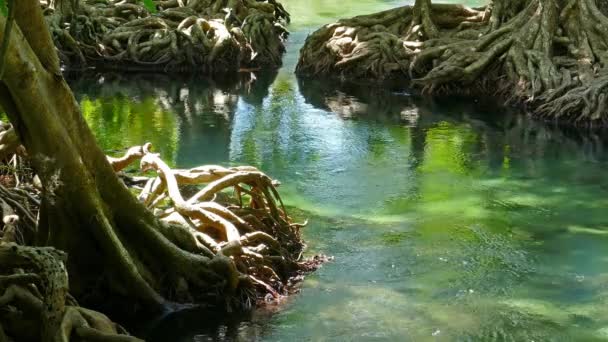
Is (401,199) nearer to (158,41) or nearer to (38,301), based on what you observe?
(38,301)

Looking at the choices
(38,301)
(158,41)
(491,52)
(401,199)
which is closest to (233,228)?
(38,301)

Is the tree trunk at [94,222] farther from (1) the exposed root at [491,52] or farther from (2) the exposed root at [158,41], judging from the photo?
(2) the exposed root at [158,41]

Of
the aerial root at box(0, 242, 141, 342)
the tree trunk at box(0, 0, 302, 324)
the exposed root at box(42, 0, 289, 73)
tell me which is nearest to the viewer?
the aerial root at box(0, 242, 141, 342)

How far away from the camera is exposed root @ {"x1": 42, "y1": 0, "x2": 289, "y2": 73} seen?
1897cm

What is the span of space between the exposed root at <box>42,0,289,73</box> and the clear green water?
0.75 metres

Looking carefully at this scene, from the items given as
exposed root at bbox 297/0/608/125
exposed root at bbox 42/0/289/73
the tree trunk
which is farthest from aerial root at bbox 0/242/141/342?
exposed root at bbox 42/0/289/73

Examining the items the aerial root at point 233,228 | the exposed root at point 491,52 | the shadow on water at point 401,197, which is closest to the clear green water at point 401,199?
the shadow on water at point 401,197

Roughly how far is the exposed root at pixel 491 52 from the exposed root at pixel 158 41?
1.31 metres

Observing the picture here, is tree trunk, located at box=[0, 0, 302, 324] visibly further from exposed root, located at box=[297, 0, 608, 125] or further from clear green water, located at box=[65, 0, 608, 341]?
exposed root, located at box=[297, 0, 608, 125]

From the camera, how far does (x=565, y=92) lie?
14.8 metres

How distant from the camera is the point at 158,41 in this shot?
1892 centimetres

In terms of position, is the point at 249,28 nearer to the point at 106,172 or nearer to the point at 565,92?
the point at 565,92

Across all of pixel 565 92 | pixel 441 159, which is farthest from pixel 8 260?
pixel 565 92

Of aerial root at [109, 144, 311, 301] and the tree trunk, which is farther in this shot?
aerial root at [109, 144, 311, 301]
